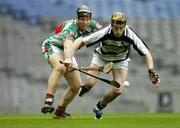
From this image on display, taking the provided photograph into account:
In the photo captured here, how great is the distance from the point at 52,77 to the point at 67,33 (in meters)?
0.81

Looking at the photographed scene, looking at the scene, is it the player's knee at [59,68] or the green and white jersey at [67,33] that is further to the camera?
the green and white jersey at [67,33]

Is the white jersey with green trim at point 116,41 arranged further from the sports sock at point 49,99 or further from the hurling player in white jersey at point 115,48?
the sports sock at point 49,99

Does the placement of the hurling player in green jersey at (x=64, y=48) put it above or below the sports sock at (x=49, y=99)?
above

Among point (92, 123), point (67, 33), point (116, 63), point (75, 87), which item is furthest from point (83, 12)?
point (92, 123)

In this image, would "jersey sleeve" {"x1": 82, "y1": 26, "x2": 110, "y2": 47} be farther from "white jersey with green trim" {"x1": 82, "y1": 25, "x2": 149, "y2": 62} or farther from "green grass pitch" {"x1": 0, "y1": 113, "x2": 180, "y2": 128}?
"green grass pitch" {"x1": 0, "y1": 113, "x2": 180, "y2": 128}

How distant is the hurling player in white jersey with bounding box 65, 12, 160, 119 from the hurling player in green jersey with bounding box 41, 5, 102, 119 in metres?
0.36

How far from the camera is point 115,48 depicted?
11.0 meters

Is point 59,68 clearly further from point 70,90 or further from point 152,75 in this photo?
point 152,75

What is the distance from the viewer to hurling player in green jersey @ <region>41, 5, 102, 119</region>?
10828 millimetres

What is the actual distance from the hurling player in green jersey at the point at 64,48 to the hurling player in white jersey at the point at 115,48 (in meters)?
0.36

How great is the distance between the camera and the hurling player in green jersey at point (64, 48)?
1083cm

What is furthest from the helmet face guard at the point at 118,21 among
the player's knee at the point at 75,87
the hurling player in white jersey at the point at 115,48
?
the player's knee at the point at 75,87

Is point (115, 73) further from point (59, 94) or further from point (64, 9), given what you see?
point (64, 9)

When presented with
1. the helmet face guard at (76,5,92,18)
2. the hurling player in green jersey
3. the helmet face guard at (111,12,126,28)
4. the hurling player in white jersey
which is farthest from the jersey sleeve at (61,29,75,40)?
the helmet face guard at (111,12,126,28)
